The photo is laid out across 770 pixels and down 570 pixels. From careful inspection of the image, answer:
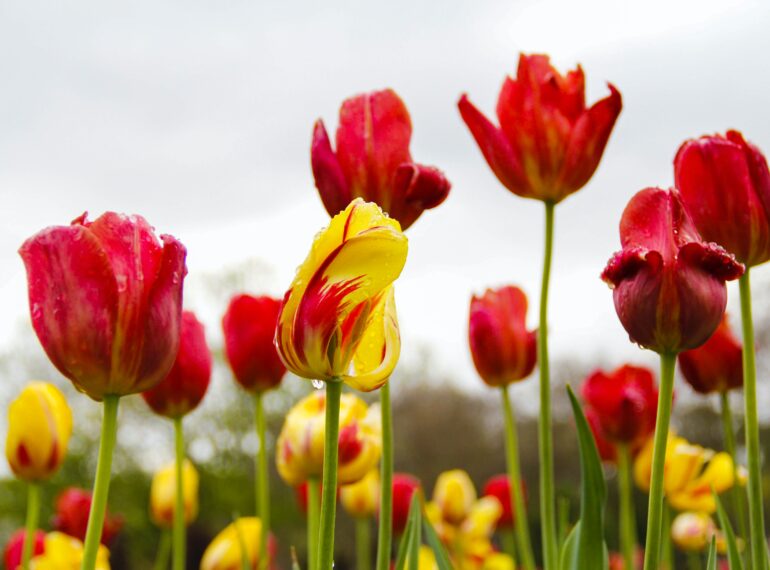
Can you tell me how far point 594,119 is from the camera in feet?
4.58

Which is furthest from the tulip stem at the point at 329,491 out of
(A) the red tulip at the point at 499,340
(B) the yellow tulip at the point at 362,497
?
(B) the yellow tulip at the point at 362,497

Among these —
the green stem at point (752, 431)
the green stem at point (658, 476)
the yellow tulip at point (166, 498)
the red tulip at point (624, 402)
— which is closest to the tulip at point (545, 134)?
the green stem at point (752, 431)

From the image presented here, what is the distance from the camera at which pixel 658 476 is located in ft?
3.06

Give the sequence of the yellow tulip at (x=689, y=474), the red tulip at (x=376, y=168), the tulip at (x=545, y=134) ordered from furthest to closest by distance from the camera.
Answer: the yellow tulip at (x=689, y=474)
the tulip at (x=545, y=134)
the red tulip at (x=376, y=168)

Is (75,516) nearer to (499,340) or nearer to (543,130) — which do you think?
(499,340)

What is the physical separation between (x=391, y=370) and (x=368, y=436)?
3.15 feet

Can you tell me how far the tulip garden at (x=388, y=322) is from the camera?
2.84ft

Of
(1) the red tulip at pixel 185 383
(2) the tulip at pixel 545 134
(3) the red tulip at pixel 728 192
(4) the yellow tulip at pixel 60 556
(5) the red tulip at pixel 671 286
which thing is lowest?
(4) the yellow tulip at pixel 60 556

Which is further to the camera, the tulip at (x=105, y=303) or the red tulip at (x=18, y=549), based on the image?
the red tulip at (x=18, y=549)

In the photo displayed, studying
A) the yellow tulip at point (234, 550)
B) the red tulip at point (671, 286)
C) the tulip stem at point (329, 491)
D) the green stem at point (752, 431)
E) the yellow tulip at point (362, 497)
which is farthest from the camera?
the yellow tulip at point (362, 497)

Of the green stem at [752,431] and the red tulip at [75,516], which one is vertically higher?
the green stem at [752,431]

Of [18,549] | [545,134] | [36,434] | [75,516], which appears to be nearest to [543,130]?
[545,134]

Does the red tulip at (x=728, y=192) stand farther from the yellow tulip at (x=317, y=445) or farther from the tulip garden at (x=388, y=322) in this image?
the yellow tulip at (x=317, y=445)

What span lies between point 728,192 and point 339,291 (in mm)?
572
